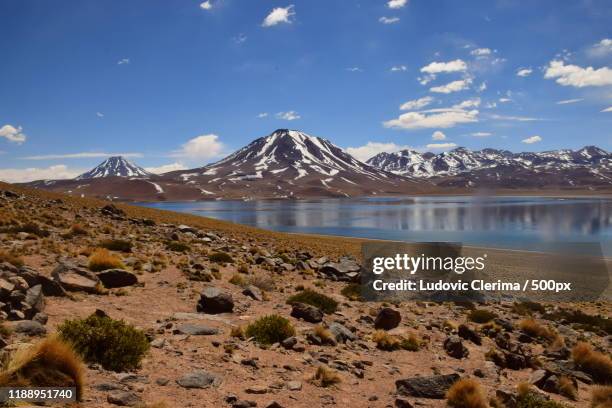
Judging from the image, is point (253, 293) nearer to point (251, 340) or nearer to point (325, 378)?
point (251, 340)

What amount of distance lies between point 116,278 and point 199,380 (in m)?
8.96

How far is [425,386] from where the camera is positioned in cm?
1080

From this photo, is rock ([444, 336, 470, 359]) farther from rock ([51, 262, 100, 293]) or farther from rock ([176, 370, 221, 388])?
rock ([51, 262, 100, 293])

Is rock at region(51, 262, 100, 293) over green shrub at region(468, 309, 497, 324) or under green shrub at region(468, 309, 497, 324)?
over

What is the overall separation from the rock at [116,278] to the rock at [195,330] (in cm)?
531

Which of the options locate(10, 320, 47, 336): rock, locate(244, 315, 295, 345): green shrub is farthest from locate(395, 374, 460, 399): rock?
locate(10, 320, 47, 336): rock

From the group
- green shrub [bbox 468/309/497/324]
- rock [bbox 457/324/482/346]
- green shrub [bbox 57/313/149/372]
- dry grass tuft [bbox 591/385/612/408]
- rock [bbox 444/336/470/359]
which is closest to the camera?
green shrub [bbox 57/313/149/372]

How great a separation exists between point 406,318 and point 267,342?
8.72 m

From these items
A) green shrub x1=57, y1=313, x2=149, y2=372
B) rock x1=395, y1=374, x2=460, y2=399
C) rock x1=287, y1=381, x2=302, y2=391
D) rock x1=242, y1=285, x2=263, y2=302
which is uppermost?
green shrub x1=57, y1=313, x2=149, y2=372

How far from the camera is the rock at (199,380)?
8.96 meters

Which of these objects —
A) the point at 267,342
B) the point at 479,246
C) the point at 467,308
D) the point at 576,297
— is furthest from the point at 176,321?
the point at 479,246

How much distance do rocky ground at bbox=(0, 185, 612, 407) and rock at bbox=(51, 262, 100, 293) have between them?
0.05m

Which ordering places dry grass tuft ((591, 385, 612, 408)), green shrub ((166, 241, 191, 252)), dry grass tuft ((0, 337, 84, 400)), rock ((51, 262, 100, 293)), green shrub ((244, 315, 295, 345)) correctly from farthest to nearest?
green shrub ((166, 241, 191, 252)) → rock ((51, 262, 100, 293)) → green shrub ((244, 315, 295, 345)) → dry grass tuft ((591, 385, 612, 408)) → dry grass tuft ((0, 337, 84, 400))

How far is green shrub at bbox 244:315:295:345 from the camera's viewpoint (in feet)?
42.1
